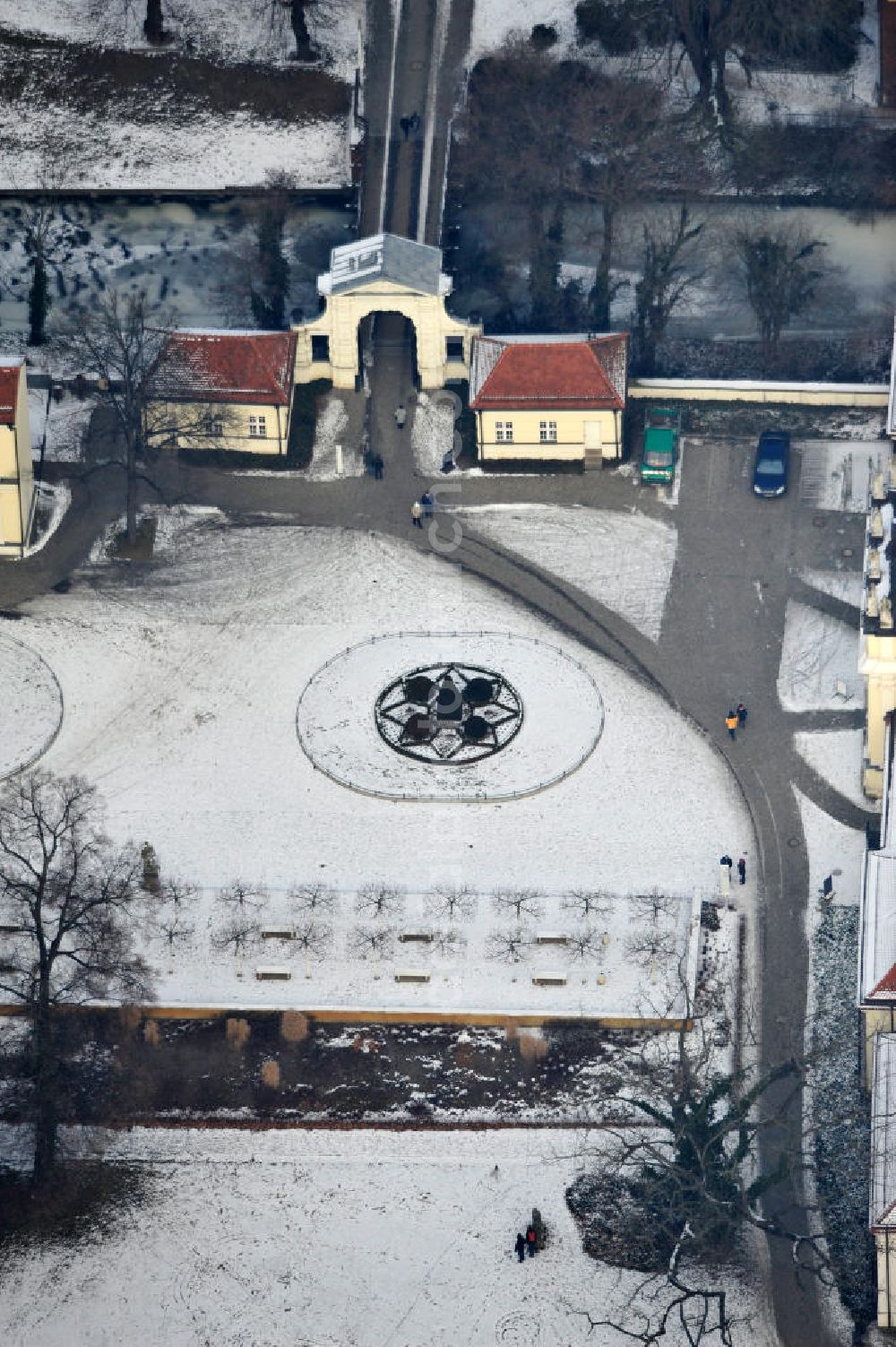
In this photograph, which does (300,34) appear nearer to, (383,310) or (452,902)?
(383,310)

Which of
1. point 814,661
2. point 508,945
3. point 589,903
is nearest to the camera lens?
point 508,945

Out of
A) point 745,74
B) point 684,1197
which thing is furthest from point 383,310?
point 684,1197

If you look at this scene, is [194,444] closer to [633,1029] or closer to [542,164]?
[542,164]

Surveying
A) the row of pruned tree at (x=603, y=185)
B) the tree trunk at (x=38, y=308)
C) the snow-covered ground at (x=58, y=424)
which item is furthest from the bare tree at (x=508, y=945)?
the tree trunk at (x=38, y=308)

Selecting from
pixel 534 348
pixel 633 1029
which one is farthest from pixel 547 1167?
pixel 534 348

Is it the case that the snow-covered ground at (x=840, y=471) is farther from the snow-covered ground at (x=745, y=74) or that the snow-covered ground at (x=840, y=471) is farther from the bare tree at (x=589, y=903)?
the bare tree at (x=589, y=903)

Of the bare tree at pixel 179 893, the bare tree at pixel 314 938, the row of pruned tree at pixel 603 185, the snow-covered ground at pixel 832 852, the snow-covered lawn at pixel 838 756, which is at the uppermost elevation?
the row of pruned tree at pixel 603 185
